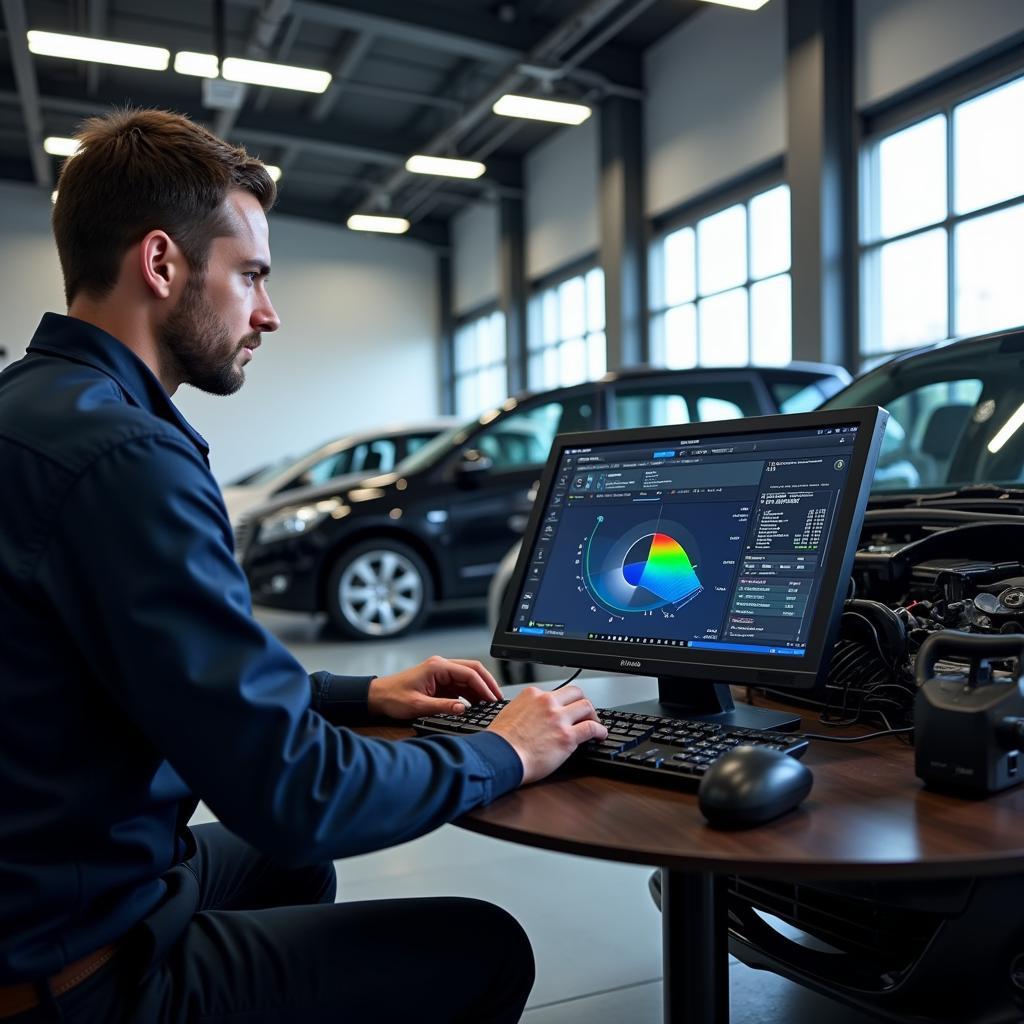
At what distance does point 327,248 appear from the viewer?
53.7 feet

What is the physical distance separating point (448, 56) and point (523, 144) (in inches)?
102

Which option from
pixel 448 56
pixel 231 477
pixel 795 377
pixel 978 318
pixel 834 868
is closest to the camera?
pixel 834 868

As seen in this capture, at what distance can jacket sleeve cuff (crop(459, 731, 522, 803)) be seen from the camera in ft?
3.78

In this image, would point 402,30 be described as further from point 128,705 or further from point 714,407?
point 128,705

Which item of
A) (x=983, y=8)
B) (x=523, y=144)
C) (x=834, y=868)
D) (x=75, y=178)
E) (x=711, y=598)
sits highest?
(x=523, y=144)

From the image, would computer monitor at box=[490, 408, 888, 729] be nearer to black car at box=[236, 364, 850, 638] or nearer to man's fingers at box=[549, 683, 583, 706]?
man's fingers at box=[549, 683, 583, 706]

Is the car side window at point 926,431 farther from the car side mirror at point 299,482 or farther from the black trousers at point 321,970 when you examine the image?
the car side mirror at point 299,482

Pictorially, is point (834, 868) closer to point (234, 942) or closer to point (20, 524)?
point (234, 942)

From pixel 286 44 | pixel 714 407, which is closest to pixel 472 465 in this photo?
pixel 714 407

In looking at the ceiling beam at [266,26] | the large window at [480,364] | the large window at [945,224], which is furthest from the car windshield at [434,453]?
the large window at [480,364]

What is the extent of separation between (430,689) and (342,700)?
0.43 ft

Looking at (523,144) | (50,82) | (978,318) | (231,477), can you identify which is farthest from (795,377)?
(231,477)

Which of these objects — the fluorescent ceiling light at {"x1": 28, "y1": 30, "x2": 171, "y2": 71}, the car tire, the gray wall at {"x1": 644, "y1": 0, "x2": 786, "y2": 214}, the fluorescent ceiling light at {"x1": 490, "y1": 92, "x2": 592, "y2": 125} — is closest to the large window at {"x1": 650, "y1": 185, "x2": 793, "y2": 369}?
the gray wall at {"x1": 644, "y1": 0, "x2": 786, "y2": 214}

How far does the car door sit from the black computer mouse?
523cm
